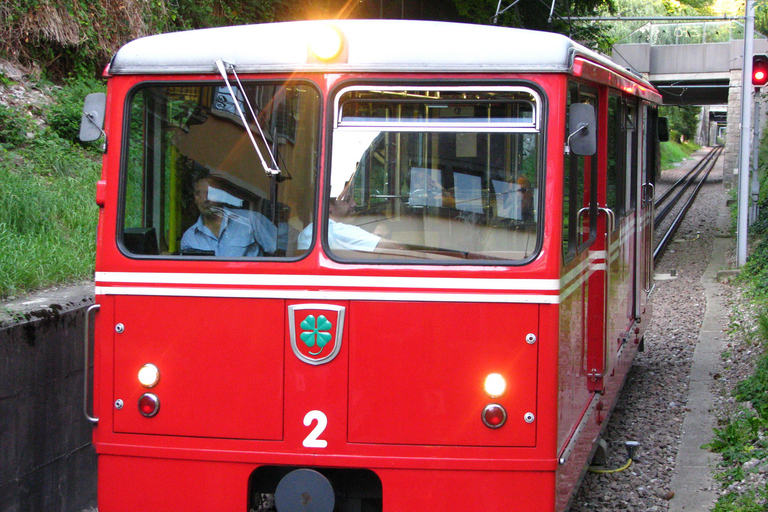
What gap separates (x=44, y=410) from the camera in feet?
14.7

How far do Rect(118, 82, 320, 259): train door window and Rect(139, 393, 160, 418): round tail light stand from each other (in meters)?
0.64

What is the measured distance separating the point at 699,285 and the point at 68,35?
9756mm

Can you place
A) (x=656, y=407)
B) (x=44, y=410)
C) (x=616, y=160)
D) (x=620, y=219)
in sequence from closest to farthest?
(x=44, y=410), (x=616, y=160), (x=620, y=219), (x=656, y=407)

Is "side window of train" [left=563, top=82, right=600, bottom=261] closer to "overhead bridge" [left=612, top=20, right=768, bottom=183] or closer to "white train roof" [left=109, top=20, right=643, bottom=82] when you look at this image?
"white train roof" [left=109, top=20, right=643, bottom=82]

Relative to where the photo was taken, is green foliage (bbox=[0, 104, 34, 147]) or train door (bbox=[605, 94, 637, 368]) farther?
green foliage (bbox=[0, 104, 34, 147])

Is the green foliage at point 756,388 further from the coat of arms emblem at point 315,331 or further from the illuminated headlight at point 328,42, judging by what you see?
the illuminated headlight at point 328,42

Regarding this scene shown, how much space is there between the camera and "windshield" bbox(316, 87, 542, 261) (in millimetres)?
3549

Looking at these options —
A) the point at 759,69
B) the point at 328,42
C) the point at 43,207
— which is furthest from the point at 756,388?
the point at 759,69

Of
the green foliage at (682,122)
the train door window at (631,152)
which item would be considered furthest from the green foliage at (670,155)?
the train door window at (631,152)

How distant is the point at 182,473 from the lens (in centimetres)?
367

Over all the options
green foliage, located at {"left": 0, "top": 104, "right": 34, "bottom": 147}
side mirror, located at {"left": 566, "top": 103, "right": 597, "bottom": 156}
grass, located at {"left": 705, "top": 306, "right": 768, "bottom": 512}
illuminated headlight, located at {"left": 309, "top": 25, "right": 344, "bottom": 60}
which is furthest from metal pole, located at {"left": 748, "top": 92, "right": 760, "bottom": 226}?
illuminated headlight, located at {"left": 309, "top": 25, "right": 344, "bottom": 60}

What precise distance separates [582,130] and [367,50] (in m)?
0.98

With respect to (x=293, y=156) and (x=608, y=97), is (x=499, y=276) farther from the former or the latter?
(x=608, y=97)

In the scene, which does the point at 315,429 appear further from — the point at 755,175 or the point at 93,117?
the point at 755,175
